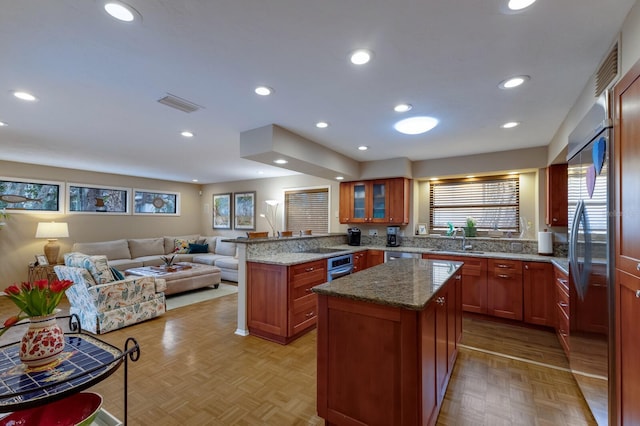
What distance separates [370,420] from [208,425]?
108cm

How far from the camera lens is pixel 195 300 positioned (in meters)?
4.74

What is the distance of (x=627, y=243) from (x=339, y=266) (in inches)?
117

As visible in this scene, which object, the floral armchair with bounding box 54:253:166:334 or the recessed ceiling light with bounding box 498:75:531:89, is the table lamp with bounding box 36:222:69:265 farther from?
the recessed ceiling light with bounding box 498:75:531:89

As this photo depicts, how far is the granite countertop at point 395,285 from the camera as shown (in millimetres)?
1529

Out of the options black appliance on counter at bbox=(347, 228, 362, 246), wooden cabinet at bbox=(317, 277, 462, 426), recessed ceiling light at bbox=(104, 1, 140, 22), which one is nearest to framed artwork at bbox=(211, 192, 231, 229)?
black appliance on counter at bbox=(347, 228, 362, 246)

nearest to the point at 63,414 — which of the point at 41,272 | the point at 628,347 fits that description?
the point at 628,347

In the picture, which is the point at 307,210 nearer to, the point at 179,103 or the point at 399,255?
the point at 399,255

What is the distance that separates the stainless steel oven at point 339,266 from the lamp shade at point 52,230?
17.1 feet

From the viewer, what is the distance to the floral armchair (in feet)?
10.9

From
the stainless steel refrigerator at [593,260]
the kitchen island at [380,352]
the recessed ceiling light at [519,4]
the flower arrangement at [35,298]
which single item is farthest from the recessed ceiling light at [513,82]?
the flower arrangement at [35,298]

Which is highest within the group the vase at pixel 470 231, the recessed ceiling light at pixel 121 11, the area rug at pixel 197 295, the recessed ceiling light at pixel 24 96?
the recessed ceiling light at pixel 121 11

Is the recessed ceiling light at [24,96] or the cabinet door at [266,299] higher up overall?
the recessed ceiling light at [24,96]

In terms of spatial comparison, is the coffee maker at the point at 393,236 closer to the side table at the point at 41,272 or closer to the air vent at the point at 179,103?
the air vent at the point at 179,103

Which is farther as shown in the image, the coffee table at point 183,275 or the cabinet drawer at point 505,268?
the coffee table at point 183,275
